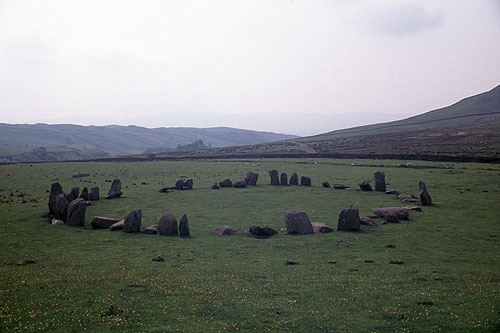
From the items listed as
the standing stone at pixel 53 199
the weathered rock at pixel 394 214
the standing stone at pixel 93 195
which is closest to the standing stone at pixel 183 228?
the standing stone at pixel 53 199

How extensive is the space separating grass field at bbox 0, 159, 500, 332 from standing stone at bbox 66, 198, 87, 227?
0.87m

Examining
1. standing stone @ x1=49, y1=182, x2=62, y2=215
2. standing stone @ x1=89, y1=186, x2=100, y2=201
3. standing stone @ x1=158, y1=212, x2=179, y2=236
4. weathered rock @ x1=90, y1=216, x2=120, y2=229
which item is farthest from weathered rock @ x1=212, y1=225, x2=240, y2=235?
standing stone @ x1=89, y1=186, x2=100, y2=201

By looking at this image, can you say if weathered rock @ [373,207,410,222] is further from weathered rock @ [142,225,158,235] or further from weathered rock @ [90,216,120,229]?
weathered rock @ [90,216,120,229]

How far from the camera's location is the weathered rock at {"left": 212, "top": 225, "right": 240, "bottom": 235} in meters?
26.3

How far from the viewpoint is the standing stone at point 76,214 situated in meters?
28.7

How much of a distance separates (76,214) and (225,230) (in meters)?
11.0

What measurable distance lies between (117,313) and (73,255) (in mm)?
9207

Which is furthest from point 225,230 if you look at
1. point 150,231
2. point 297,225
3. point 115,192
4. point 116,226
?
point 115,192

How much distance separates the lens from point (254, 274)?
699 inches

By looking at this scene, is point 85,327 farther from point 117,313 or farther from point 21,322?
point 21,322

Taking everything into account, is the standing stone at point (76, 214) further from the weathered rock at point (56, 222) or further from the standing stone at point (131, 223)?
the standing stone at point (131, 223)

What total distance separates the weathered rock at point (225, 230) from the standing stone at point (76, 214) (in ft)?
32.1

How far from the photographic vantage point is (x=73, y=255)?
69.2 feet

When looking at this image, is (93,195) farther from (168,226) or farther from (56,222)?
(168,226)
